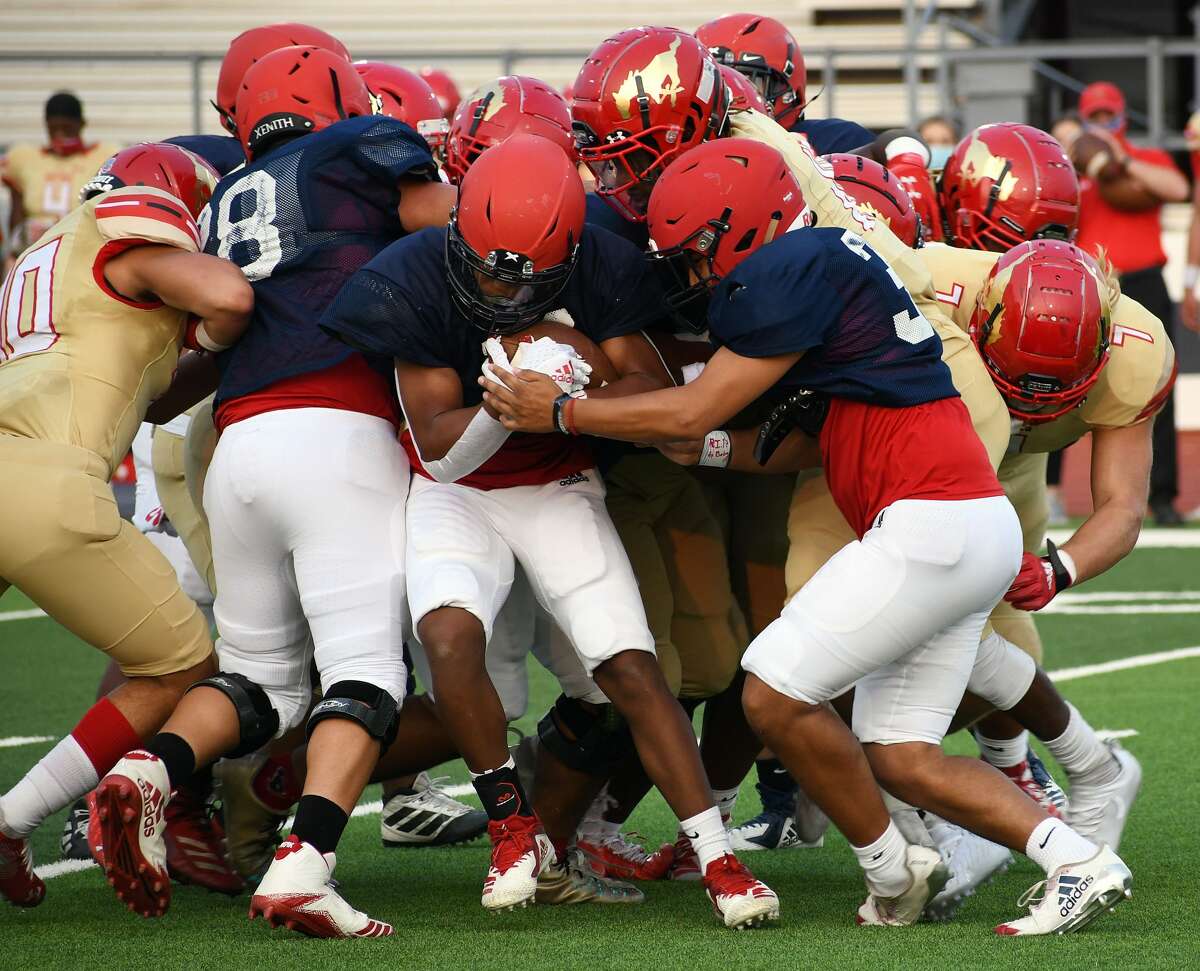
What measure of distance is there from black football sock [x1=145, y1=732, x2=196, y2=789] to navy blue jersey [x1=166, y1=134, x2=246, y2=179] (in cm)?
170

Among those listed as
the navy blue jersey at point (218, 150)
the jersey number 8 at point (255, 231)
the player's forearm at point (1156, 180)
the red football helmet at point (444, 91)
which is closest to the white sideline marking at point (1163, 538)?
the player's forearm at point (1156, 180)

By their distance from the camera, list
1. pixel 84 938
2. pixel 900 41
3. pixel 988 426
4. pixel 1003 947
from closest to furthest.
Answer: pixel 1003 947 < pixel 84 938 < pixel 988 426 < pixel 900 41

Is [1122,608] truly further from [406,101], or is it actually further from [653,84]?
[653,84]

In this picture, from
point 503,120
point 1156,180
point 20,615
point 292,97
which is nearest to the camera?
point 292,97

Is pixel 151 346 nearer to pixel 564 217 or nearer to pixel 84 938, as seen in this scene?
pixel 564 217

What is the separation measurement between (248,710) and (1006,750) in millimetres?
1919

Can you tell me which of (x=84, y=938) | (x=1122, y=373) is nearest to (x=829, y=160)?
(x=1122, y=373)

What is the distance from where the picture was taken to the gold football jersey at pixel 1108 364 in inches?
164

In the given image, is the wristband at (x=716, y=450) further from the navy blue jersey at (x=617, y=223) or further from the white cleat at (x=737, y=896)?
the white cleat at (x=737, y=896)

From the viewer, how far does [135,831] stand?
11.7ft

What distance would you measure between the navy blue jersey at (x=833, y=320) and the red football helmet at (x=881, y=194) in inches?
24.6

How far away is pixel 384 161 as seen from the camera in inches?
158

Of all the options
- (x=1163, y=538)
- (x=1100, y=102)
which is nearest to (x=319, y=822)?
(x=1163, y=538)

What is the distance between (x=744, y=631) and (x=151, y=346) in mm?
1575
